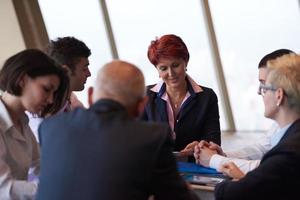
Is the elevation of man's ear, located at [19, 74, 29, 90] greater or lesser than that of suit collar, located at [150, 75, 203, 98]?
greater

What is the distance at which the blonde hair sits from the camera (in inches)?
71.0

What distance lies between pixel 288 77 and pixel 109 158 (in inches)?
33.5

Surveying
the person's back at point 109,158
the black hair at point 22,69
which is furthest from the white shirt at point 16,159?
the person's back at point 109,158

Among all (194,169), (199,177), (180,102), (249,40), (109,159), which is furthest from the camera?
(249,40)

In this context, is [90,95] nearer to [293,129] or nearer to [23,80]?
[23,80]

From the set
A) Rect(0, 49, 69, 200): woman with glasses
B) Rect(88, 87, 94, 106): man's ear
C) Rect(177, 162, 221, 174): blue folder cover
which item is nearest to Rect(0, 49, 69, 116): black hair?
Rect(0, 49, 69, 200): woman with glasses

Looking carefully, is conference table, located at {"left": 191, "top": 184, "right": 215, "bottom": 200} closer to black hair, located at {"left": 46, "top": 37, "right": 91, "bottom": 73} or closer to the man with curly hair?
the man with curly hair

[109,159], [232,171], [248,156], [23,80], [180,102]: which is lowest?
[248,156]

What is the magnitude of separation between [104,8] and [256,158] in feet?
13.4

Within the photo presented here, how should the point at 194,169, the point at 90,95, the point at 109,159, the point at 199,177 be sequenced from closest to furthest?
1. the point at 109,159
2. the point at 90,95
3. the point at 199,177
4. the point at 194,169

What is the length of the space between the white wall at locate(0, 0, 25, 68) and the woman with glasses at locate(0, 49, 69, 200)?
12.9ft

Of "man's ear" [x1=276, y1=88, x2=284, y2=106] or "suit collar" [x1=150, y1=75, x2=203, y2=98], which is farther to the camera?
"suit collar" [x1=150, y1=75, x2=203, y2=98]

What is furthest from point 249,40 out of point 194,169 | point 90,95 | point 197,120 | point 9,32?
point 90,95

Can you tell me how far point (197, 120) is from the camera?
2760 millimetres
